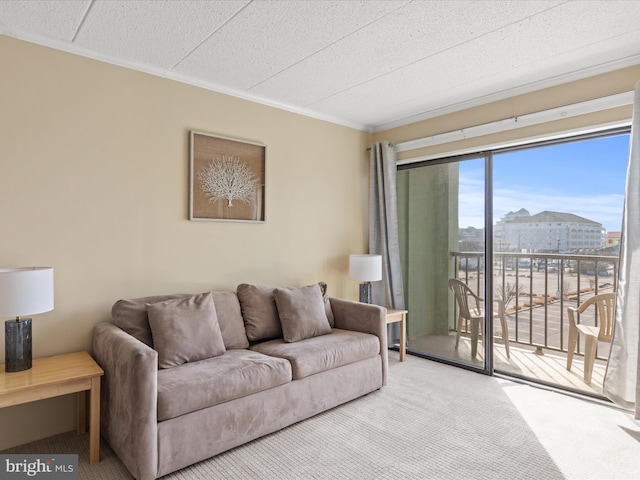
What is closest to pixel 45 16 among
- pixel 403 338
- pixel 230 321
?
pixel 230 321

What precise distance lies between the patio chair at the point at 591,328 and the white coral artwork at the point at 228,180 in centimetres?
294

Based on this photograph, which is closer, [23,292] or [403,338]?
[23,292]

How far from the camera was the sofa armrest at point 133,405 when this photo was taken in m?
2.02

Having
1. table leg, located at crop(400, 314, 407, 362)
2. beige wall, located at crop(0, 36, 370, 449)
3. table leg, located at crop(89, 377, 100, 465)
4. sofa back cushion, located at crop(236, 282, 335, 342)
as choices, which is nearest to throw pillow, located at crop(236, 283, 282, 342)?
sofa back cushion, located at crop(236, 282, 335, 342)

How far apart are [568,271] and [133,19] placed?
3.65 m

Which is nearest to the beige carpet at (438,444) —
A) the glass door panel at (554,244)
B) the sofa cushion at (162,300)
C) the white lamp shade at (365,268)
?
the glass door panel at (554,244)

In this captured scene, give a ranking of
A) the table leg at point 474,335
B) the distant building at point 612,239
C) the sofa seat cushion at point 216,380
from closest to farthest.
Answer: the sofa seat cushion at point 216,380 < the distant building at point 612,239 < the table leg at point 474,335

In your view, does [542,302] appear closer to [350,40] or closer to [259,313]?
[259,313]

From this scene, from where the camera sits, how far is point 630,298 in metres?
2.83

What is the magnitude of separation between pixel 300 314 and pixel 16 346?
1.82 m

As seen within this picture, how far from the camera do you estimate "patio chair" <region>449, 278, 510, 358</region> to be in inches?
147

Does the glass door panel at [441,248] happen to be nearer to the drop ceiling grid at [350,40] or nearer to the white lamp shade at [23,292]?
the drop ceiling grid at [350,40]

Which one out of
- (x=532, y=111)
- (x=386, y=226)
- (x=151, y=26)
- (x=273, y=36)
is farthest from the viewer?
(x=386, y=226)

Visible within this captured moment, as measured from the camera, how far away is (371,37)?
2566mm
